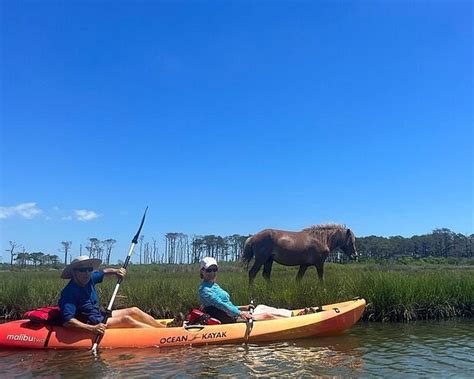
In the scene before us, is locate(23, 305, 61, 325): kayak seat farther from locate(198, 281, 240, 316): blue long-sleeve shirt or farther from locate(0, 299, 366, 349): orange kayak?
locate(198, 281, 240, 316): blue long-sleeve shirt

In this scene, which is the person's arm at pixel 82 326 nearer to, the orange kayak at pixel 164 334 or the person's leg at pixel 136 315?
the orange kayak at pixel 164 334

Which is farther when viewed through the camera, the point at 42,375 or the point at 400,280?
the point at 400,280

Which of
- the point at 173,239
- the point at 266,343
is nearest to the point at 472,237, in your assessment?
the point at 173,239

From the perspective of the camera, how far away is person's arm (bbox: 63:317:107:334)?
859 cm

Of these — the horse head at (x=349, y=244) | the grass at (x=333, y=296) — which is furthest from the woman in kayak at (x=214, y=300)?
the horse head at (x=349, y=244)

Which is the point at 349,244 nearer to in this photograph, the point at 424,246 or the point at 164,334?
the point at 164,334

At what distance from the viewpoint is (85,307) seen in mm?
8969

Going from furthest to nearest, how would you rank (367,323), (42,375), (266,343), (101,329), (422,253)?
(422,253) → (367,323) → (266,343) → (101,329) → (42,375)

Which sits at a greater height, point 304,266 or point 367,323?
point 304,266

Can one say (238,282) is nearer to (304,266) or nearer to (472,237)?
(304,266)

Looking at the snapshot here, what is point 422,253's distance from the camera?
4050 inches

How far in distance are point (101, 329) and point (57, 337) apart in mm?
769

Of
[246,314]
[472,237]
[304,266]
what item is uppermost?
[472,237]

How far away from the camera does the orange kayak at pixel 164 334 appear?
8750 mm
